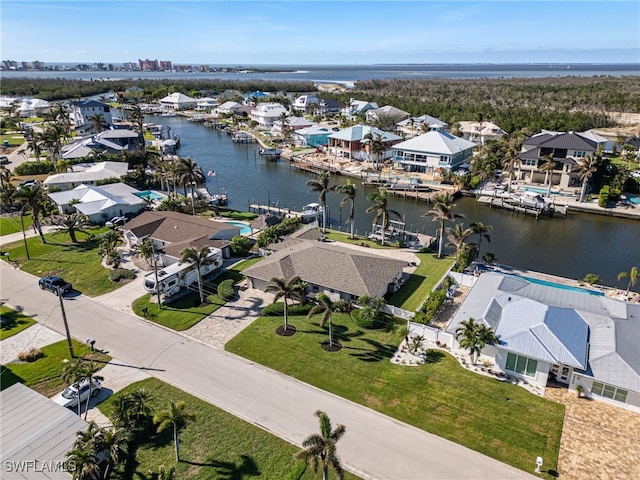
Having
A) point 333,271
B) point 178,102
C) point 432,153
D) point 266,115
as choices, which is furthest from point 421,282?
point 178,102

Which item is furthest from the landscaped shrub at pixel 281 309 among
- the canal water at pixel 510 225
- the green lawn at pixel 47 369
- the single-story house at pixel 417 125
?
the single-story house at pixel 417 125

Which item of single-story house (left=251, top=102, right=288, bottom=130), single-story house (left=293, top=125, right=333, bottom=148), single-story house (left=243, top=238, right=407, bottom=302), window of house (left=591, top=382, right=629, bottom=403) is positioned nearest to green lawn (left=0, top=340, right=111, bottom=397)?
single-story house (left=243, top=238, right=407, bottom=302)

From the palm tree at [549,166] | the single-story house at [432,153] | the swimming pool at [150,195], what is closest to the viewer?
the palm tree at [549,166]

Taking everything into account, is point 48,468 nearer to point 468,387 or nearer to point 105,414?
point 105,414

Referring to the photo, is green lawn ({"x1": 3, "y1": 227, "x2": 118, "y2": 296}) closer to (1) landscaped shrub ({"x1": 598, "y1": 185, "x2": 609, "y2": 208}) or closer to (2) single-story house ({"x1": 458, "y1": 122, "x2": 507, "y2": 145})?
(1) landscaped shrub ({"x1": 598, "y1": 185, "x2": 609, "y2": 208})

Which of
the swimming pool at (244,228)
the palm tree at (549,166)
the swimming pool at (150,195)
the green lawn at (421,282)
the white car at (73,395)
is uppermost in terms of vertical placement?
the palm tree at (549,166)

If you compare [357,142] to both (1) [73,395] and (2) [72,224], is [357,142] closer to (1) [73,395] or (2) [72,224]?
(2) [72,224]

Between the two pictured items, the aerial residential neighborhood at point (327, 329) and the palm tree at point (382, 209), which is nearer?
the aerial residential neighborhood at point (327, 329)

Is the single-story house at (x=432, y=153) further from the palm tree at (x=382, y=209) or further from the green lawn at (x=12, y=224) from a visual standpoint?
the green lawn at (x=12, y=224)

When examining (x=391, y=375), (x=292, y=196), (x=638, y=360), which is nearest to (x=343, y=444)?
(x=391, y=375)
